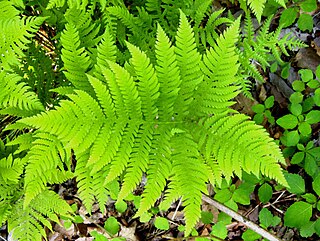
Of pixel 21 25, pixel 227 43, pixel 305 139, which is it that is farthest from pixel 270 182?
pixel 21 25

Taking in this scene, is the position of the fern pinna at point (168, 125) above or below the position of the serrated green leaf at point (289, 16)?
below

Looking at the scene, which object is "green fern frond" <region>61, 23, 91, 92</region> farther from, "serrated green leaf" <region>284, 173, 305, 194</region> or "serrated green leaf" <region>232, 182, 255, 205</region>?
"serrated green leaf" <region>284, 173, 305, 194</region>

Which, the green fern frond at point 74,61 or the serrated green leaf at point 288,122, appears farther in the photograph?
the serrated green leaf at point 288,122

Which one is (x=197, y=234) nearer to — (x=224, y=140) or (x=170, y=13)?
(x=224, y=140)

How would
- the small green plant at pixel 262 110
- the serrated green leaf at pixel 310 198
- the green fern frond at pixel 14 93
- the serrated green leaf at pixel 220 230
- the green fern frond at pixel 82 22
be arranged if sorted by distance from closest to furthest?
the green fern frond at pixel 14 93 < the green fern frond at pixel 82 22 < the serrated green leaf at pixel 220 230 < the serrated green leaf at pixel 310 198 < the small green plant at pixel 262 110

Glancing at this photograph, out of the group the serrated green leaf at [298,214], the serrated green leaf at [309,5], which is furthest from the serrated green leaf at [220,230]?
the serrated green leaf at [309,5]

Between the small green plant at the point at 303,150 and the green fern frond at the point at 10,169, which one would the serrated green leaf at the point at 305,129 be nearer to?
the small green plant at the point at 303,150

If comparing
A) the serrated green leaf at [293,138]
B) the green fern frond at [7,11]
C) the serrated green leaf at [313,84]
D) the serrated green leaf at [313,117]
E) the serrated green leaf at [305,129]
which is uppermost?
the green fern frond at [7,11]

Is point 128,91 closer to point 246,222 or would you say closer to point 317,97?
point 246,222
